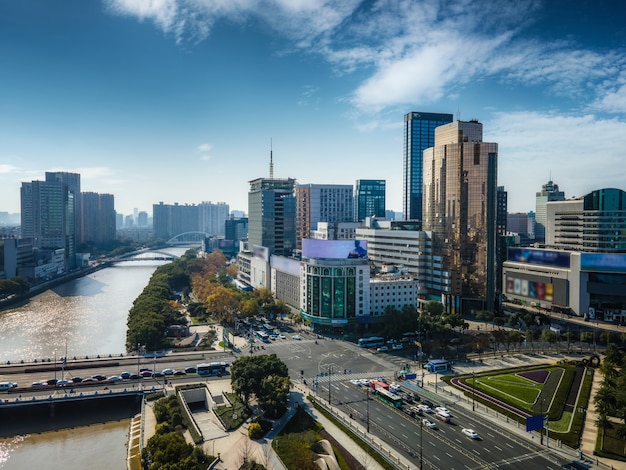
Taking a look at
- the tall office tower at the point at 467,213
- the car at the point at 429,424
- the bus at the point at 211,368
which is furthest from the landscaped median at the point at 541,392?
the tall office tower at the point at 467,213

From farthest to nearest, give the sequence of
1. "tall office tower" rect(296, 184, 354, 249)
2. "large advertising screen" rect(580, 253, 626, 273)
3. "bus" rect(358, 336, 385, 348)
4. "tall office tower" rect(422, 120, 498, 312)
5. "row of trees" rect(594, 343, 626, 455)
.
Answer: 1. "tall office tower" rect(296, 184, 354, 249)
2. "tall office tower" rect(422, 120, 498, 312)
3. "large advertising screen" rect(580, 253, 626, 273)
4. "bus" rect(358, 336, 385, 348)
5. "row of trees" rect(594, 343, 626, 455)

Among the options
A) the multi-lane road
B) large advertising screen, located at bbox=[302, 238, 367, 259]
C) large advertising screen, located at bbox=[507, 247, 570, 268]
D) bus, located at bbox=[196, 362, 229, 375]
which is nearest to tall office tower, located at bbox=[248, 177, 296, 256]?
large advertising screen, located at bbox=[302, 238, 367, 259]

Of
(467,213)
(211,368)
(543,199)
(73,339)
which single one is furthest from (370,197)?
(211,368)

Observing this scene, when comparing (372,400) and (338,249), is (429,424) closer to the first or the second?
(372,400)

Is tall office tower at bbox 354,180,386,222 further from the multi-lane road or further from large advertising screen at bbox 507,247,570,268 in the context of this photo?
the multi-lane road

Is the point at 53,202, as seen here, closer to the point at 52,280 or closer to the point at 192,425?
the point at 52,280

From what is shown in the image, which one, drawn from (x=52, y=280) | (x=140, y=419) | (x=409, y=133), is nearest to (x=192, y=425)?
(x=140, y=419)
